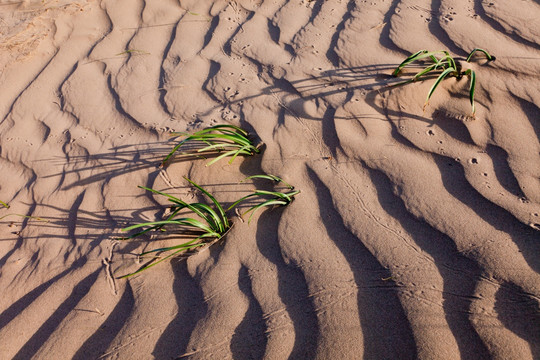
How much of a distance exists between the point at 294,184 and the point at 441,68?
986mm

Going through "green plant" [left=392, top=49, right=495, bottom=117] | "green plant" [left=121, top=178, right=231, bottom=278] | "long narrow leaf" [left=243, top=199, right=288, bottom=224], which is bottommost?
"green plant" [left=121, top=178, right=231, bottom=278]

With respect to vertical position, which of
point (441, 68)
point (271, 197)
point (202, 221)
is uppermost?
point (441, 68)

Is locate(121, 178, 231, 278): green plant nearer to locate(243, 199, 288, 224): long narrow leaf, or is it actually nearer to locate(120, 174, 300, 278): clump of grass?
locate(120, 174, 300, 278): clump of grass

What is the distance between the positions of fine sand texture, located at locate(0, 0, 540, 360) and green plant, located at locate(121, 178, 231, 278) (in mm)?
66

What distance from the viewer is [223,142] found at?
6.57 ft

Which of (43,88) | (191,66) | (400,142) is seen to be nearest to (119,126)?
(191,66)

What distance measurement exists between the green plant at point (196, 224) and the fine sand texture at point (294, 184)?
66 millimetres

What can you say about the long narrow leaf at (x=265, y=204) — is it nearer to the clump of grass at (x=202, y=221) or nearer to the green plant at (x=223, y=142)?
the clump of grass at (x=202, y=221)

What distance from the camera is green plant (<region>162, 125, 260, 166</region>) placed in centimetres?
183

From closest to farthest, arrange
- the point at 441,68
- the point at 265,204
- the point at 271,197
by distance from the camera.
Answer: the point at 265,204 → the point at 271,197 → the point at 441,68

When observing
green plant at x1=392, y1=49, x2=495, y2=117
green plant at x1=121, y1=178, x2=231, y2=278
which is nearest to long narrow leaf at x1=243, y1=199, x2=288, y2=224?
green plant at x1=121, y1=178, x2=231, y2=278

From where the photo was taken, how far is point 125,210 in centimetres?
188

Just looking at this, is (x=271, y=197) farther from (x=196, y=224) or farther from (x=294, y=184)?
(x=196, y=224)

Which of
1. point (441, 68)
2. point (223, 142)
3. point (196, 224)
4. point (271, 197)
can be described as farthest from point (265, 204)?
point (441, 68)
